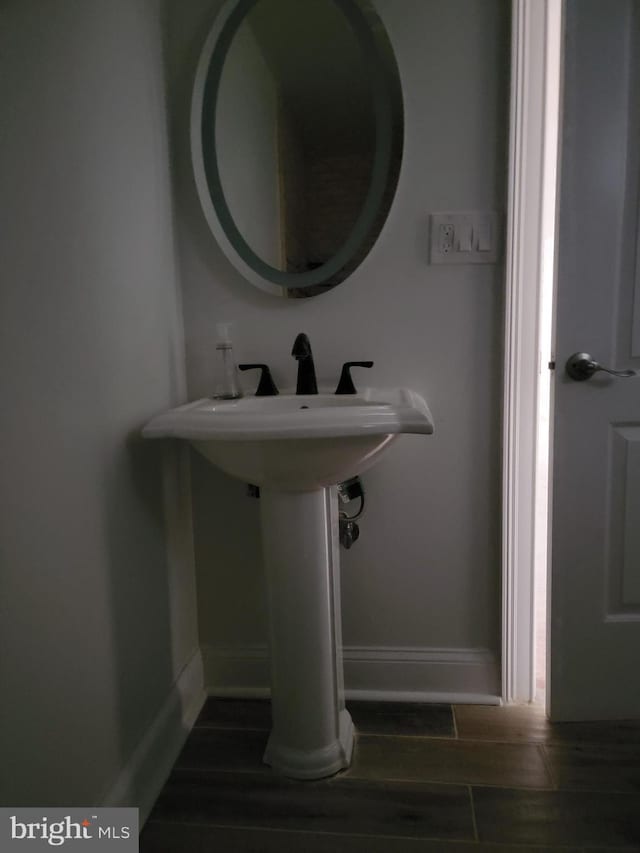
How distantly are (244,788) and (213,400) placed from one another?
84 centimetres

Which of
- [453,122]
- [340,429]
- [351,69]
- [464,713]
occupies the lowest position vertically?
[464,713]

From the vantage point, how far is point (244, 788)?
1.11m

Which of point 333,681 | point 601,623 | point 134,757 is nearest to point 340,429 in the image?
point 333,681

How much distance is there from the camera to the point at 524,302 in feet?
4.04

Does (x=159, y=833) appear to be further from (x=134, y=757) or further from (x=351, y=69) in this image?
(x=351, y=69)

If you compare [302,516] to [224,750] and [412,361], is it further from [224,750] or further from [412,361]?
[224,750]

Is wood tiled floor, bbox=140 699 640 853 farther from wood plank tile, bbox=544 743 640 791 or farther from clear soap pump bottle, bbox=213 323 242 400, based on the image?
clear soap pump bottle, bbox=213 323 242 400

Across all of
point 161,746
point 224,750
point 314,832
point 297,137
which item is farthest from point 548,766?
point 297,137

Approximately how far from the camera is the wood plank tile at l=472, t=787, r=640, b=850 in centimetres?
98

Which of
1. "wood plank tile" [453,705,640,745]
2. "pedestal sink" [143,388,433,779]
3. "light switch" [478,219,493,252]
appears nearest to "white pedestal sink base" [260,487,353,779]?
"pedestal sink" [143,388,433,779]

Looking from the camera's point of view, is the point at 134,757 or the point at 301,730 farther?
the point at 301,730

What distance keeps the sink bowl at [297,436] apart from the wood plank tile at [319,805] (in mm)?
640

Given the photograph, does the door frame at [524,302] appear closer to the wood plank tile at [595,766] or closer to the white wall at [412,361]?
the white wall at [412,361]

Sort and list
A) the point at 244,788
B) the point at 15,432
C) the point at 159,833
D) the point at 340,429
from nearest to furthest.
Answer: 1. the point at 15,432
2. the point at 340,429
3. the point at 159,833
4. the point at 244,788
